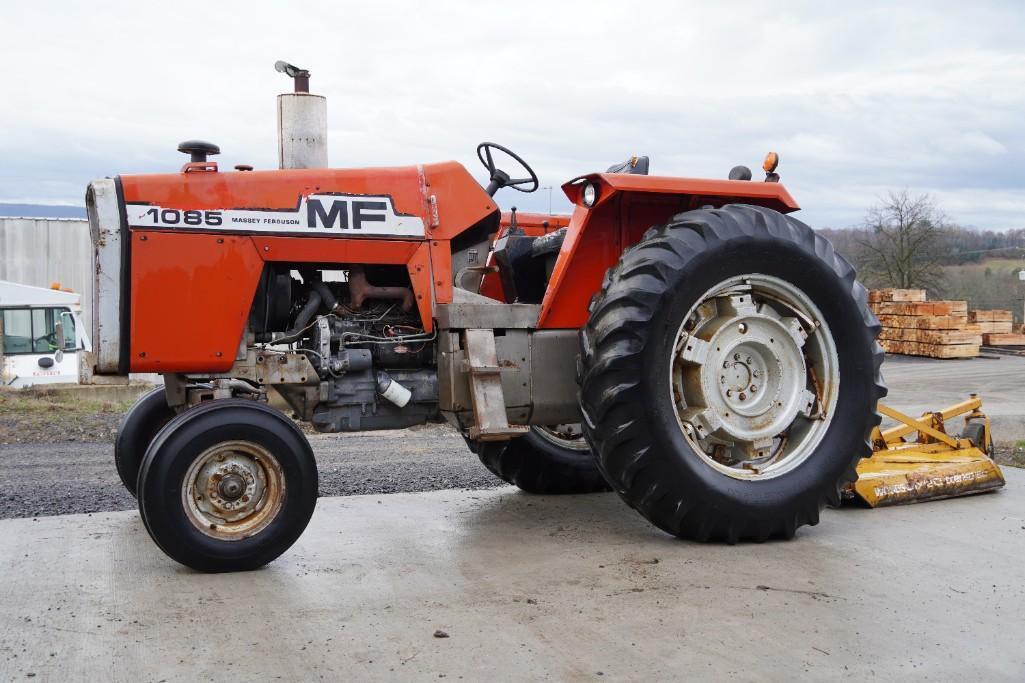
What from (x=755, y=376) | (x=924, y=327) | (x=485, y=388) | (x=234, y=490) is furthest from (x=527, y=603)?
(x=924, y=327)

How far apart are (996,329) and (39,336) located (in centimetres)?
2189

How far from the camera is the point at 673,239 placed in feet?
14.2

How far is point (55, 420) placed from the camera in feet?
33.6

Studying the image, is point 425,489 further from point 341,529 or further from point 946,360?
point 946,360

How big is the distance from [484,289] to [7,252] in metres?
22.3

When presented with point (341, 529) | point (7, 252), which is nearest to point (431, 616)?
point (341, 529)

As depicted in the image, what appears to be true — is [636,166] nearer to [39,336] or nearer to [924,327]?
[39,336]

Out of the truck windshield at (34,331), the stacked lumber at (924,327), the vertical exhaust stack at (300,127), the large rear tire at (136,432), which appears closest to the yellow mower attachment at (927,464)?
the vertical exhaust stack at (300,127)

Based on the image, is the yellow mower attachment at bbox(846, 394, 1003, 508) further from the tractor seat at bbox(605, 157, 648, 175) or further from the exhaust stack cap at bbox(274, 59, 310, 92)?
the exhaust stack cap at bbox(274, 59, 310, 92)

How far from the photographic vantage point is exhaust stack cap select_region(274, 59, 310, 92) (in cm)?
477

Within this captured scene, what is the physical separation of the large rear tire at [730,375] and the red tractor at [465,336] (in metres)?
0.01

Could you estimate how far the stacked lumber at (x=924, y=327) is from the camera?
901 inches

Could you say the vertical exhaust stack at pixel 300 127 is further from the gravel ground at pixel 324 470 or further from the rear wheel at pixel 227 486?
the gravel ground at pixel 324 470

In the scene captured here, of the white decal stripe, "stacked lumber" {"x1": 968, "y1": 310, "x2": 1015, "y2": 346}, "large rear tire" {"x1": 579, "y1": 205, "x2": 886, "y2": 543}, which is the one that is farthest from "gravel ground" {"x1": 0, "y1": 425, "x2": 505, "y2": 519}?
"stacked lumber" {"x1": 968, "y1": 310, "x2": 1015, "y2": 346}
